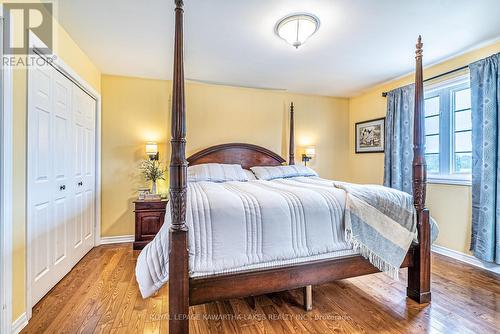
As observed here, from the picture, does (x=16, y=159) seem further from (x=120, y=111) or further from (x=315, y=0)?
(x=315, y=0)

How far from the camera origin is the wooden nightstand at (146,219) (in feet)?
10.7

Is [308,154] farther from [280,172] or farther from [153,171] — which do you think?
[153,171]

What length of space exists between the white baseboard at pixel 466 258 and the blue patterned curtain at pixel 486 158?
121 millimetres

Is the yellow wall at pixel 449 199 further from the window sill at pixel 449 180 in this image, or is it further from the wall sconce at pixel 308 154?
the wall sconce at pixel 308 154

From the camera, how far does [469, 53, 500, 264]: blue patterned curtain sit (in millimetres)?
2543

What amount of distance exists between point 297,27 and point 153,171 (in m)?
2.62

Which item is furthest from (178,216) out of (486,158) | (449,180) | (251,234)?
(449,180)

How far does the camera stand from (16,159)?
171 cm

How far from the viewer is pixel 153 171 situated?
3.56 metres

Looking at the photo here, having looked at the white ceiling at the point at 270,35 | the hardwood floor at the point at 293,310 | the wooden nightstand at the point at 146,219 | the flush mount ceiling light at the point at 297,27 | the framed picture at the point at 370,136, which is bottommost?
the hardwood floor at the point at 293,310

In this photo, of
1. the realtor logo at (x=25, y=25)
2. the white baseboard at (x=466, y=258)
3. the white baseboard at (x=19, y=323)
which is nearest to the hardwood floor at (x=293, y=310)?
the white baseboard at (x=19, y=323)

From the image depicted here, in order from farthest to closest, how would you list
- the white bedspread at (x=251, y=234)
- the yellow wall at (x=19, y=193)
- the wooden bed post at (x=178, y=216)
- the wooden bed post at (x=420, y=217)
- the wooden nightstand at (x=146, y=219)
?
1. the wooden nightstand at (x=146, y=219)
2. the wooden bed post at (x=420, y=217)
3. the yellow wall at (x=19, y=193)
4. the white bedspread at (x=251, y=234)
5. the wooden bed post at (x=178, y=216)

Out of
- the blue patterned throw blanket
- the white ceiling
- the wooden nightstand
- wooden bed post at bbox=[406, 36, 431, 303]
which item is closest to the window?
the white ceiling

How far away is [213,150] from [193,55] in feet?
4.72
